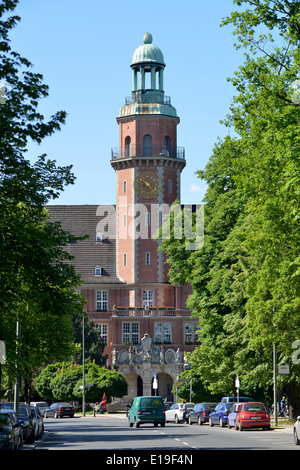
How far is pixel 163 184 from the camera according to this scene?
104875 mm

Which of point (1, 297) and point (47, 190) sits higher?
point (47, 190)

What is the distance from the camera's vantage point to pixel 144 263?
4104 inches

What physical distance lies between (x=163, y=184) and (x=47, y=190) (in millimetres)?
75827

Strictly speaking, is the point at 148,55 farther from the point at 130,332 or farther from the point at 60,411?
the point at 60,411

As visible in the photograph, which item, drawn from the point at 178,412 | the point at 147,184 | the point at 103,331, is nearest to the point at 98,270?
the point at 103,331

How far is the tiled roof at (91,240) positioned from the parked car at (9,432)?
79610 mm

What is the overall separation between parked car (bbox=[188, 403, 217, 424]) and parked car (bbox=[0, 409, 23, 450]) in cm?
2726

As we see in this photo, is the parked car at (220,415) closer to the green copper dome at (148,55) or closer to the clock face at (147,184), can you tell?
the clock face at (147,184)

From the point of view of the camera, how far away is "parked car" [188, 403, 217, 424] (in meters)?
53.6

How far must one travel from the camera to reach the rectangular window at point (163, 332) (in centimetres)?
10525

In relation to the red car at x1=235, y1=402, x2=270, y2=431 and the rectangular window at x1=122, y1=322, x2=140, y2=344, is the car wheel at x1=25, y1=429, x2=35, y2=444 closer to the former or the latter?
the red car at x1=235, y1=402, x2=270, y2=431

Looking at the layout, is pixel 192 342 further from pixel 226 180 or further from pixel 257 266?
pixel 257 266

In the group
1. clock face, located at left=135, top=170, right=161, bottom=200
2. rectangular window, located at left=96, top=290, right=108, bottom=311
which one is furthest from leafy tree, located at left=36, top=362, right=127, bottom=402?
clock face, located at left=135, top=170, right=161, bottom=200
